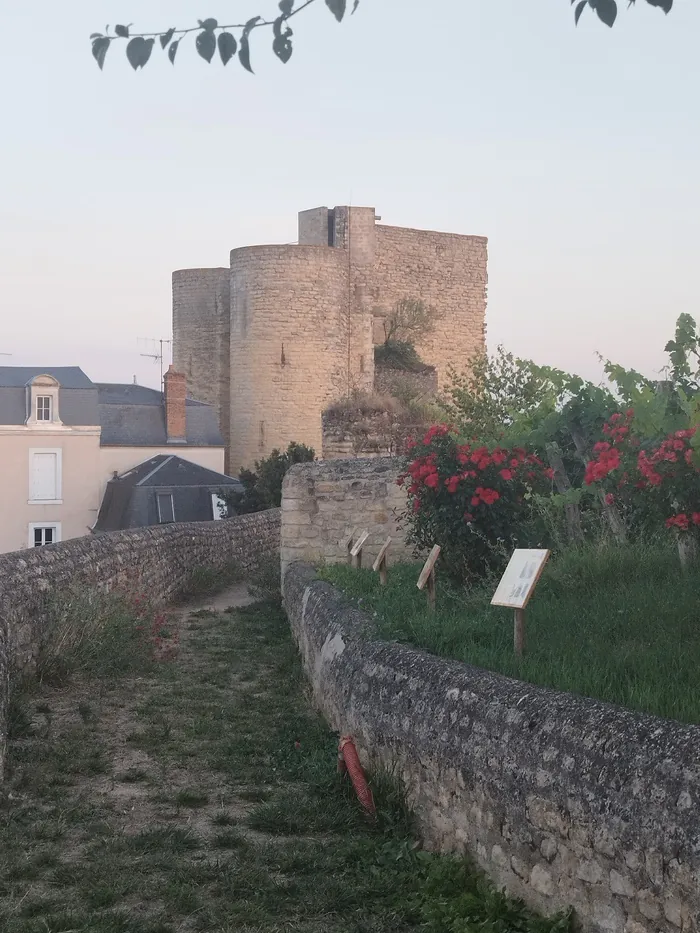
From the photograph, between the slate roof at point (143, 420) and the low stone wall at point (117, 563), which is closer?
the low stone wall at point (117, 563)

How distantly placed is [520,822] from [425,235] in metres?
31.5

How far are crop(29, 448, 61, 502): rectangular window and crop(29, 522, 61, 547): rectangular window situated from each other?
2.62ft

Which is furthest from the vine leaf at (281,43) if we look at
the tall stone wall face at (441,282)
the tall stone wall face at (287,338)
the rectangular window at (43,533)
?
the rectangular window at (43,533)

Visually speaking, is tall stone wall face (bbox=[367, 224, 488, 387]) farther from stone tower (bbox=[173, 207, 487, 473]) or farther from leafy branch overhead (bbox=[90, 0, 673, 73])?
leafy branch overhead (bbox=[90, 0, 673, 73])

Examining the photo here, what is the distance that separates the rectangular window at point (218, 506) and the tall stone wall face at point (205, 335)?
2.95 m

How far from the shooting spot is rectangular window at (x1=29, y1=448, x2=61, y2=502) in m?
32.6

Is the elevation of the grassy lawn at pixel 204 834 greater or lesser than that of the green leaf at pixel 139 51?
lesser

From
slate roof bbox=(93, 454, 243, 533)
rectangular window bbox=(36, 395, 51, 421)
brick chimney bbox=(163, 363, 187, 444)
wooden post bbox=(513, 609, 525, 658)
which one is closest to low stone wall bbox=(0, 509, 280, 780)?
wooden post bbox=(513, 609, 525, 658)

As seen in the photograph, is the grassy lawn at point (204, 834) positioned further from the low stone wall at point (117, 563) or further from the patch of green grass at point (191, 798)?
the low stone wall at point (117, 563)

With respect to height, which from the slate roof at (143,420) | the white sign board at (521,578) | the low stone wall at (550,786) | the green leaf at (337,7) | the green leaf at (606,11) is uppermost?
the slate roof at (143,420)

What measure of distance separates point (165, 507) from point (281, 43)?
27.2 metres

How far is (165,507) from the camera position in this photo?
3008cm

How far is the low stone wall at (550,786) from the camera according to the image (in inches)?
136

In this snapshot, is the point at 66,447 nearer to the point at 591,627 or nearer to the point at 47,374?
the point at 47,374
